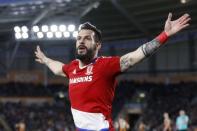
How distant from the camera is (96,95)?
4.14 meters

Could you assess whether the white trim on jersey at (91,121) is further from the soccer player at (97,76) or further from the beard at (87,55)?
the beard at (87,55)

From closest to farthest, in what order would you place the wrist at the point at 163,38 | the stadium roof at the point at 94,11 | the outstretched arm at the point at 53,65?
1. the wrist at the point at 163,38
2. the outstretched arm at the point at 53,65
3. the stadium roof at the point at 94,11

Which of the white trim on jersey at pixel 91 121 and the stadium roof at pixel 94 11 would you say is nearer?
the white trim on jersey at pixel 91 121

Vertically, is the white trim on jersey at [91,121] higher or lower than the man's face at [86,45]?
lower

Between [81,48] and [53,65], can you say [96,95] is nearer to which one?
[81,48]

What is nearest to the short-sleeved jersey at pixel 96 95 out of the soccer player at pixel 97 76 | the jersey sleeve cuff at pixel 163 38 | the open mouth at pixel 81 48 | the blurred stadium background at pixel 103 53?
the soccer player at pixel 97 76

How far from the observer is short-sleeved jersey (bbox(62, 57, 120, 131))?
4113 mm

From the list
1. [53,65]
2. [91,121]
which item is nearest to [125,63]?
[91,121]

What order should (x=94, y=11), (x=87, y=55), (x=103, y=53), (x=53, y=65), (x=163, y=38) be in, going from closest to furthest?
(x=163, y=38)
(x=87, y=55)
(x=53, y=65)
(x=94, y=11)
(x=103, y=53)

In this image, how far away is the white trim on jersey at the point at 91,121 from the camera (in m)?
4.09

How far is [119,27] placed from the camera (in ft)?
107

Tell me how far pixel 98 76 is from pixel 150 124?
2641 centimetres

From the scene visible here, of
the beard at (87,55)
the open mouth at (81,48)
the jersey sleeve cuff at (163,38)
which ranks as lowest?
the beard at (87,55)

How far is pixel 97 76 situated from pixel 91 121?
1.24 ft
